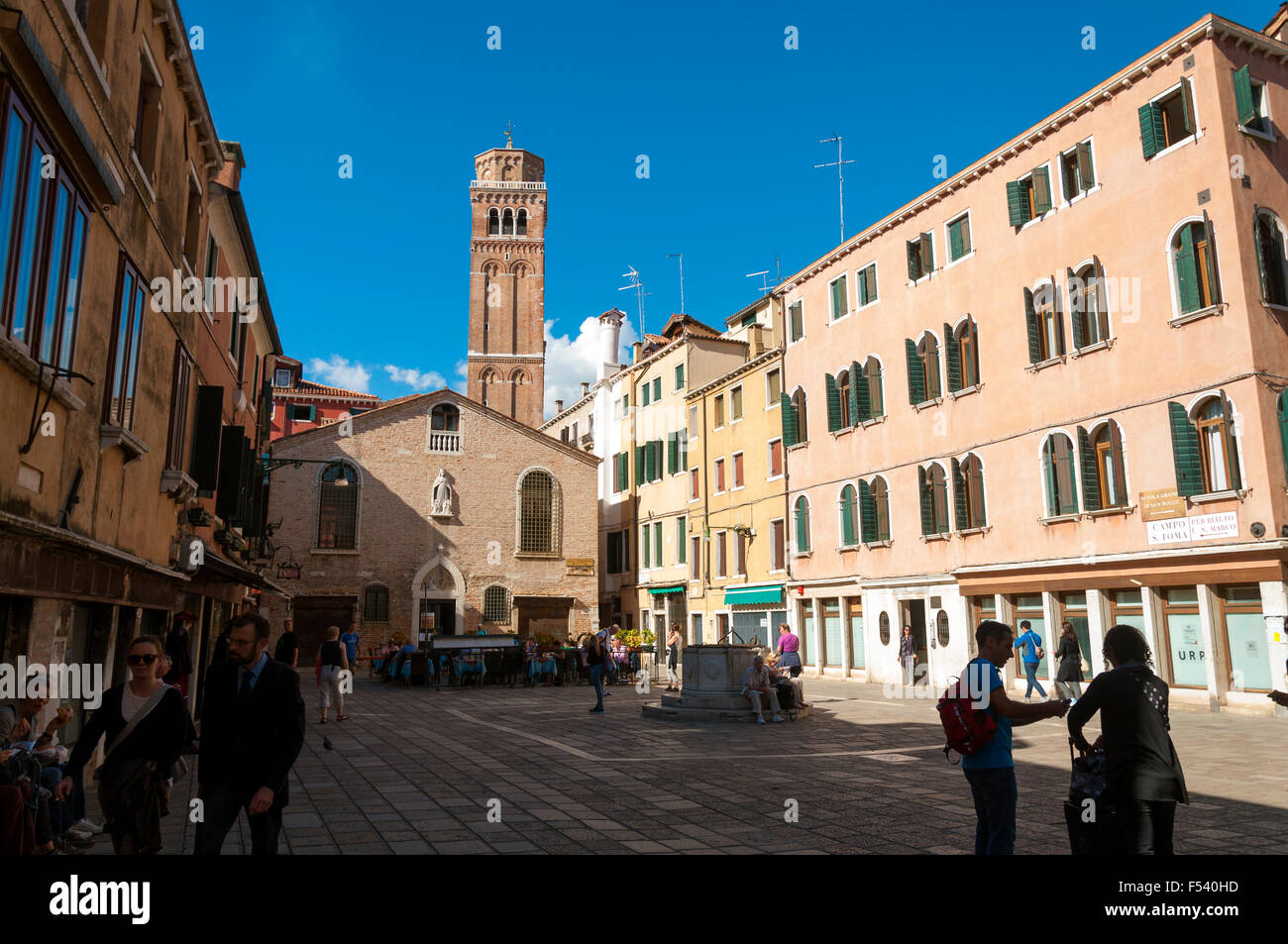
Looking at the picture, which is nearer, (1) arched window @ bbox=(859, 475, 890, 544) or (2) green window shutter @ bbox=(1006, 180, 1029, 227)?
(2) green window shutter @ bbox=(1006, 180, 1029, 227)

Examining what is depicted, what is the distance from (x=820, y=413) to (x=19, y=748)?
24.5m

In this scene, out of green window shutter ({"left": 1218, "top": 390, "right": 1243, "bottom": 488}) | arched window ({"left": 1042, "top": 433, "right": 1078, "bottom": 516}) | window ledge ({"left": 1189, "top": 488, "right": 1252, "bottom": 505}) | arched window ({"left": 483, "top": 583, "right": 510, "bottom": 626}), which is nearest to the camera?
window ledge ({"left": 1189, "top": 488, "right": 1252, "bottom": 505})

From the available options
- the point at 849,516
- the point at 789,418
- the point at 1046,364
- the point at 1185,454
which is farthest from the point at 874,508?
the point at 1185,454

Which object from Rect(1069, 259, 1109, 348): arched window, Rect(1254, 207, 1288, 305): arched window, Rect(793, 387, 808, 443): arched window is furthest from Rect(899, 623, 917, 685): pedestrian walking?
Rect(1254, 207, 1288, 305): arched window

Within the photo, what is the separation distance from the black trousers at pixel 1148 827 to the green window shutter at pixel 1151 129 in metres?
17.6

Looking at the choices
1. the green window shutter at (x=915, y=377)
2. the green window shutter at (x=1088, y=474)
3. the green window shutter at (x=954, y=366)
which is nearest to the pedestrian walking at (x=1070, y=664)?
the green window shutter at (x=1088, y=474)

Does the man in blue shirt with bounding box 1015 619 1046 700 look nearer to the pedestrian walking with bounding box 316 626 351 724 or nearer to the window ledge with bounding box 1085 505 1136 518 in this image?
the window ledge with bounding box 1085 505 1136 518

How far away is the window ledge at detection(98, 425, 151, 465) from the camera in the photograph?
8.76 meters

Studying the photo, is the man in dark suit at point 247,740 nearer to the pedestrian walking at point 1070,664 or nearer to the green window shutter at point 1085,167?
the pedestrian walking at point 1070,664

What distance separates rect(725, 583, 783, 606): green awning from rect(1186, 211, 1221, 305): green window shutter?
640 inches

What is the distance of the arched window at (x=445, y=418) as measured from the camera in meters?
36.7
